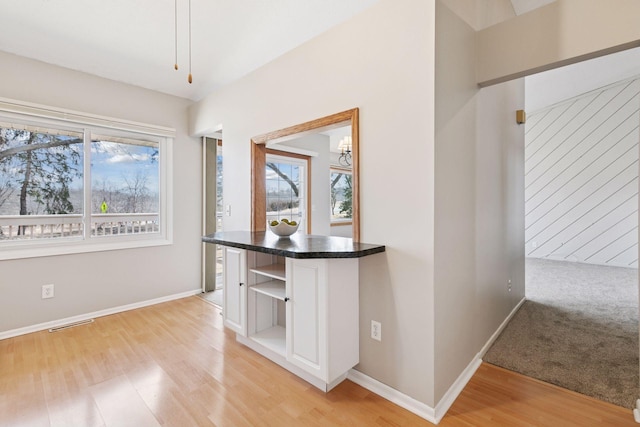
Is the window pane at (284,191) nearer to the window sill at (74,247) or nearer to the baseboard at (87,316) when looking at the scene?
the window sill at (74,247)

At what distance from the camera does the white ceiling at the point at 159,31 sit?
7.00 feet

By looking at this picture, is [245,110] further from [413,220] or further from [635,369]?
[635,369]

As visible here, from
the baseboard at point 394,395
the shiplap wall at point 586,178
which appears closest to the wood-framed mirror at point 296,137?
the baseboard at point 394,395

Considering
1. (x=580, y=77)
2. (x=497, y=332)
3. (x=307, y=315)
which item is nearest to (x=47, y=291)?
(x=307, y=315)

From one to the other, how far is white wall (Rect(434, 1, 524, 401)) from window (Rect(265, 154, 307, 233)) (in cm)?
279

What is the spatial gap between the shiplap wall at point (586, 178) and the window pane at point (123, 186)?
7332mm

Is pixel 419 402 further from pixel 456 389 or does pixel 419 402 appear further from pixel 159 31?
pixel 159 31

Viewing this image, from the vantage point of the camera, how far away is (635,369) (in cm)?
206

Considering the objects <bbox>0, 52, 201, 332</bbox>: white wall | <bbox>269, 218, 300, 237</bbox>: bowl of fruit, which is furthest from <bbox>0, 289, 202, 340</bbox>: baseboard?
<bbox>269, 218, 300, 237</bbox>: bowl of fruit

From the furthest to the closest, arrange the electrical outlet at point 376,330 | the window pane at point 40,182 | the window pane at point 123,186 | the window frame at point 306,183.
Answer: the window frame at point 306,183 < the window pane at point 123,186 < the window pane at point 40,182 < the electrical outlet at point 376,330

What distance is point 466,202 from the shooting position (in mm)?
2010

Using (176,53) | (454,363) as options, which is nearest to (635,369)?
(454,363)

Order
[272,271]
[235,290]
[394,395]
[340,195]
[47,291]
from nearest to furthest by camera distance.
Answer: [394,395]
[272,271]
[235,290]
[47,291]
[340,195]

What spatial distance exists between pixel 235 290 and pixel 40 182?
243cm
